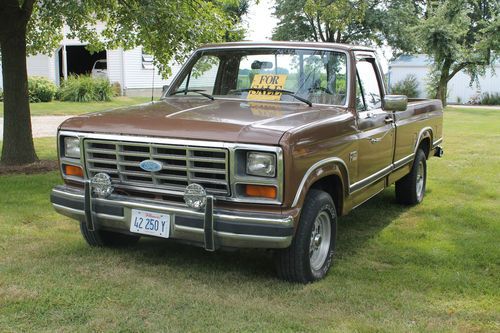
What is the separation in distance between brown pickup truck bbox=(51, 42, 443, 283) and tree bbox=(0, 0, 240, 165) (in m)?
3.21

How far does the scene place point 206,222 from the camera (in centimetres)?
399

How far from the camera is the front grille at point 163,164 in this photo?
4055mm

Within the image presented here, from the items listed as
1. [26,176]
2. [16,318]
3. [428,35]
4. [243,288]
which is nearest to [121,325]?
[16,318]

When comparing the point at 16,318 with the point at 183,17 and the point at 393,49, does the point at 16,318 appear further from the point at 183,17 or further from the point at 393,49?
the point at 393,49

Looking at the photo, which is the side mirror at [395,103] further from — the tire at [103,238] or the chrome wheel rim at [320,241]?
the tire at [103,238]

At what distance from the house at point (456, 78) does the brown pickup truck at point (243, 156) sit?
106 feet

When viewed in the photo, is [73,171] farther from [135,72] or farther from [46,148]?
[135,72]

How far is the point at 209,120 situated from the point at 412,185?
3.81 meters

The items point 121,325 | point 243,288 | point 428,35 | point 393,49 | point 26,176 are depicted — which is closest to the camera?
point 121,325

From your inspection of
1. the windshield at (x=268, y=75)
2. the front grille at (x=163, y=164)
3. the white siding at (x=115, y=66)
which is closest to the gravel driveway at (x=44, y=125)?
the windshield at (x=268, y=75)

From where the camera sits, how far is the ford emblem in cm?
421

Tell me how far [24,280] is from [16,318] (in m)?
0.69

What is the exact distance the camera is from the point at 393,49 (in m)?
36.2

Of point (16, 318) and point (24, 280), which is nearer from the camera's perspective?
point (16, 318)
